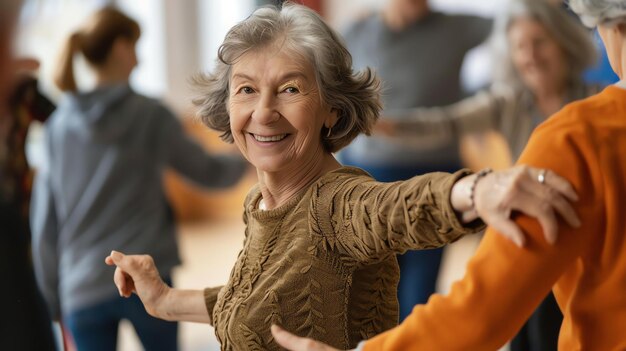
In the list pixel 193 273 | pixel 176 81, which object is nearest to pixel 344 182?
pixel 193 273

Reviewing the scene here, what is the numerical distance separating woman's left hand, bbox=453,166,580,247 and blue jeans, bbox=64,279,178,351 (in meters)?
1.66

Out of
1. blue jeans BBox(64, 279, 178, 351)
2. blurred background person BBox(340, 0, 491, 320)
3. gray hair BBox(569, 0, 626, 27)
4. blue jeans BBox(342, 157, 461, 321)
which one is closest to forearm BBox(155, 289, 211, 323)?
gray hair BBox(569, 0, 626, 27)

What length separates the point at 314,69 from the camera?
4.21 feet

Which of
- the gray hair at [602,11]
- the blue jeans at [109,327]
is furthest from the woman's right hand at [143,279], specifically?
the blue jeans at [109,327]

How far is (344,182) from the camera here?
4.13 ft

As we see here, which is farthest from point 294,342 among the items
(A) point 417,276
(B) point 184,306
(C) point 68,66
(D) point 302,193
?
(A) point 417,276

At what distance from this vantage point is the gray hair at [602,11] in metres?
1.13

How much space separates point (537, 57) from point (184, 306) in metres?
1.64

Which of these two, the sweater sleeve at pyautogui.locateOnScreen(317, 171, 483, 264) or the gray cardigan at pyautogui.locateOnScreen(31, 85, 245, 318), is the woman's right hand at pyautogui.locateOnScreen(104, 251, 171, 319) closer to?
the sweater sleeve at pyautogui.locateOnScreen(317, 171, 483, 264)

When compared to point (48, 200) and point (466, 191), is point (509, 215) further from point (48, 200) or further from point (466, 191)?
point (48, 200)

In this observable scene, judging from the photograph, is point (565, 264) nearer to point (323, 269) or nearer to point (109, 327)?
point (323, 269)

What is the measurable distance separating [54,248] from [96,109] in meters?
0.44

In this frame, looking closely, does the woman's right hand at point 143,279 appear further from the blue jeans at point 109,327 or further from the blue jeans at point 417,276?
the blue jeans at point 417,276

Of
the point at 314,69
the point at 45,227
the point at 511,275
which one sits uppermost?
the point at 314,69
